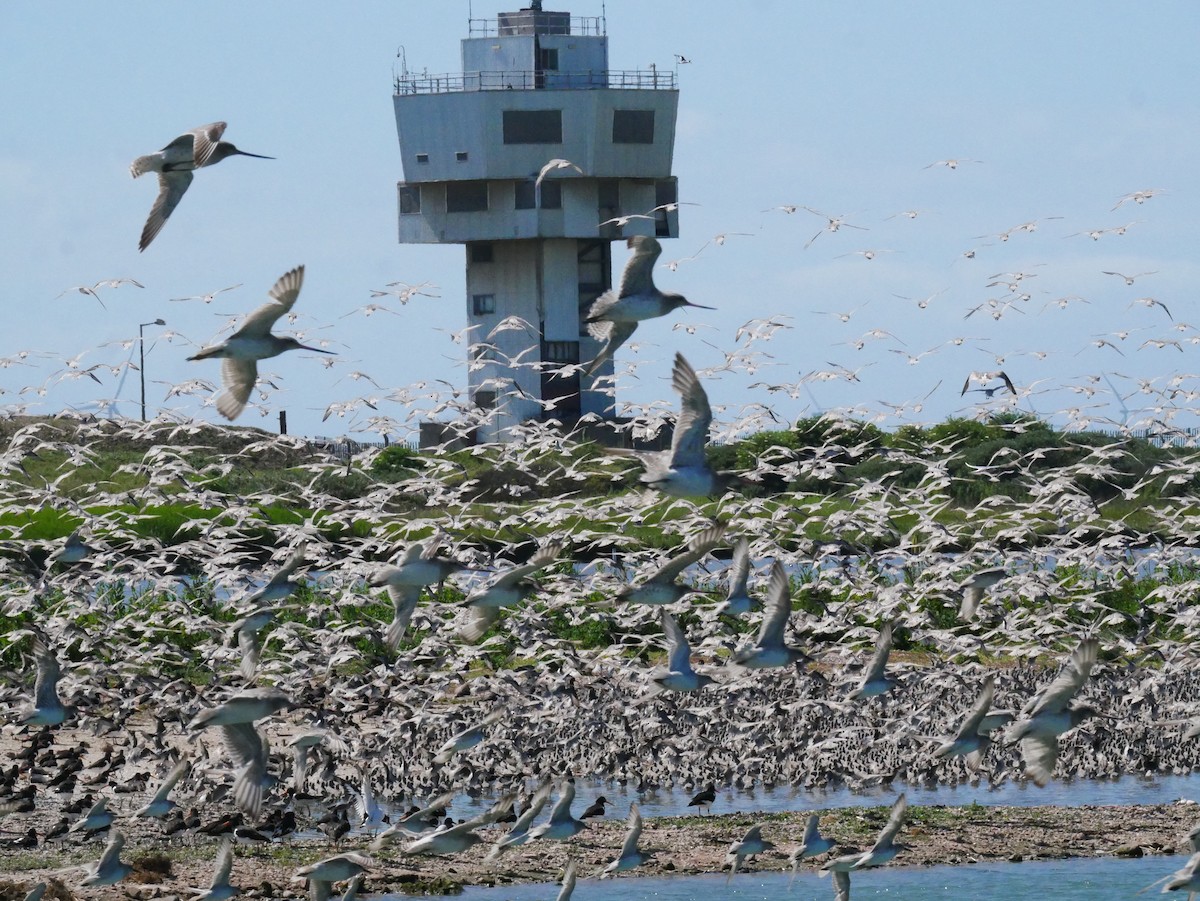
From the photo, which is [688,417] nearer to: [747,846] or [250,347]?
[250,347]

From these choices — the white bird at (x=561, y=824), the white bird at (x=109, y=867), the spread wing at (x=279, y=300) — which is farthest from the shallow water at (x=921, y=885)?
the spread wing at (x=279, y=300)

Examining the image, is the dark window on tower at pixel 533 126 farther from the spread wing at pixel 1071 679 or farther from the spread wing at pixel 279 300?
the spread wing at pixel 1071 679

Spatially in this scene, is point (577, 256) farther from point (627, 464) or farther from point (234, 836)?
point (234, 836)

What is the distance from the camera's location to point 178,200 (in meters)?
16.4

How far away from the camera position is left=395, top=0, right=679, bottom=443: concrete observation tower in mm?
75500

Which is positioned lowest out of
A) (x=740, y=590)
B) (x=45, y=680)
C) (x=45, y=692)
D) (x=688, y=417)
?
(x=45, y=692)

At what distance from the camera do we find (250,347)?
1552 cm

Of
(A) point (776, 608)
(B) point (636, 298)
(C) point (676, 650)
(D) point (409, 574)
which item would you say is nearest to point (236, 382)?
(D) point (409, 574)

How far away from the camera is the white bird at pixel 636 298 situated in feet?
55.3

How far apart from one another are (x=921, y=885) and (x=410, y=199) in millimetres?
62263

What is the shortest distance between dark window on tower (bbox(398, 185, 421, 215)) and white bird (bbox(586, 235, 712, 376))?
207ft

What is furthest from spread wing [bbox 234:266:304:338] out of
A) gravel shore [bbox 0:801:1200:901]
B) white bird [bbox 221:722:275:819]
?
gravel shore [bbox 0:801:1200:901]

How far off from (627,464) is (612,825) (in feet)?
118

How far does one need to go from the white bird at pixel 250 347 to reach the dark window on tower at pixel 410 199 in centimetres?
6410
